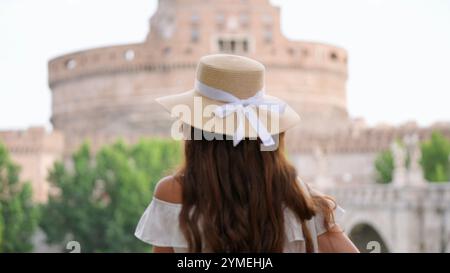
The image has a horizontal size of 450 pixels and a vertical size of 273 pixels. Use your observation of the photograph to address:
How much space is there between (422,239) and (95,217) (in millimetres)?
8395

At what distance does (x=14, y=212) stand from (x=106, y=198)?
4.08m

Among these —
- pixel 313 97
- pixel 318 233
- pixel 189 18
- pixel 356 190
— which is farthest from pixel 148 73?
pixel 318 233

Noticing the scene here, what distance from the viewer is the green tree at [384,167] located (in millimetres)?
25108

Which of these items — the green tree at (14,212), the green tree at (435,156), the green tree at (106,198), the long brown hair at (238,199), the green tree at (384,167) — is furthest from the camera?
the green tree at (384,167)

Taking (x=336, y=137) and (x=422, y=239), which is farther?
(x=336, y=137)

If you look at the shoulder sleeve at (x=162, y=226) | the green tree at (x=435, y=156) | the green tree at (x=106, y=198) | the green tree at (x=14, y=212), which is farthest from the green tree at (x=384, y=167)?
the shoulder sleeve at (x=162, y=226)

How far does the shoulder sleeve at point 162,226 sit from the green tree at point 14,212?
16.8 m

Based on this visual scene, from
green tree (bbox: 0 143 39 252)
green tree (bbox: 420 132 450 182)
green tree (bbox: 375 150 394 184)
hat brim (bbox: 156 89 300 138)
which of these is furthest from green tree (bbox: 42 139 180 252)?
hat brim (bbox: 156 89 300 138)

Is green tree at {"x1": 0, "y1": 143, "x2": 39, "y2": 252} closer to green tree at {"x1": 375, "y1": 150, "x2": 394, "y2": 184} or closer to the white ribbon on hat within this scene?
green tree at {"x1": 375, "y1": 150, "x2": 394, "y2": 184}

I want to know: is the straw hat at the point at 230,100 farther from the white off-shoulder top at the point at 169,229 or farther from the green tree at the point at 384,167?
the green tree at the point at 384,167

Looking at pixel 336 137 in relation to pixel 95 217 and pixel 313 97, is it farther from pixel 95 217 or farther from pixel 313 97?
pixel 95 217
